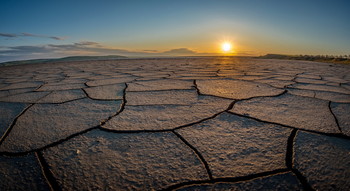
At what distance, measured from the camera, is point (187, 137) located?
2.41ft

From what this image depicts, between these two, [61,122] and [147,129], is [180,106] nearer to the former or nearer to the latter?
[147,129]

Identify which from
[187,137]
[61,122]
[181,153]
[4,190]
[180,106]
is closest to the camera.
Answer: [4,190]

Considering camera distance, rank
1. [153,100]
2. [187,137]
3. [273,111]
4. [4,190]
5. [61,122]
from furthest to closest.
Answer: [153,100] → [273,111] → [61,122] → [187,137] → [4,190]

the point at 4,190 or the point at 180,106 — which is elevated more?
the point at 180,106

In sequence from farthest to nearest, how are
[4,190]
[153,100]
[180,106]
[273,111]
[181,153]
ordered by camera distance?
[153,100], [180,106], [273,111], [181,153], [4,190]

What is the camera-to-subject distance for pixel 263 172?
1.74 feet

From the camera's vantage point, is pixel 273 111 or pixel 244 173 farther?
pixel 273 111

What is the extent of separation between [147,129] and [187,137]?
20cm

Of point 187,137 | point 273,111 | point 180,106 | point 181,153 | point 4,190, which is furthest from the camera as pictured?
point 180,106

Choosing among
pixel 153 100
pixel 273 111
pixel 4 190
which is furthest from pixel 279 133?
pixel 4 190

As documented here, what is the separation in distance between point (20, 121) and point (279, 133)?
50.7 inches

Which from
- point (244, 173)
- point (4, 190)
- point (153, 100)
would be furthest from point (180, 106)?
point (4, 190)

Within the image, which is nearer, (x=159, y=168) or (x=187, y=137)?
(x=159, y=168)

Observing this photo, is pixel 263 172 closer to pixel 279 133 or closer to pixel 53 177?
pixel 279 133
